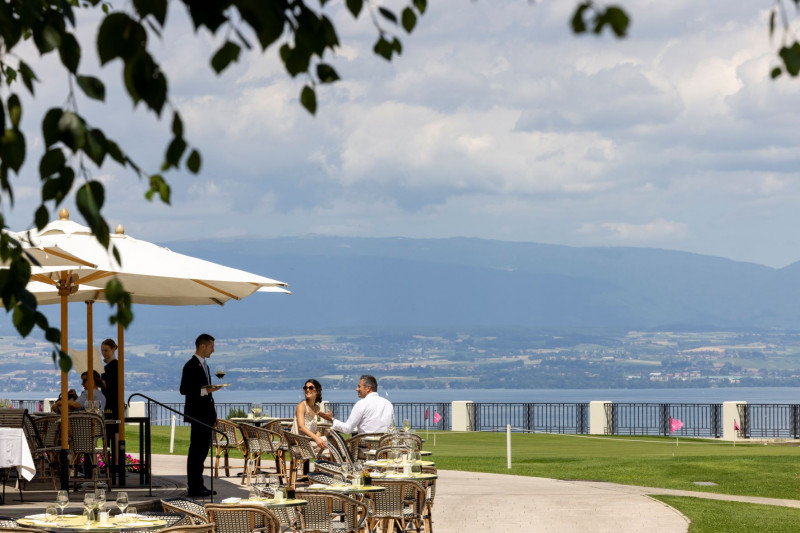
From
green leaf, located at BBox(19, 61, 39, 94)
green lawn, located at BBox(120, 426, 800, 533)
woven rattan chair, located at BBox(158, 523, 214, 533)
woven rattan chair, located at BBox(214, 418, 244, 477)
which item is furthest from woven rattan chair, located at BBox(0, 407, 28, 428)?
green leaf, located at BBox(19, 61, 39, 94)

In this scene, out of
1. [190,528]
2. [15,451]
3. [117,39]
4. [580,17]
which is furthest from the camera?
[15,451]

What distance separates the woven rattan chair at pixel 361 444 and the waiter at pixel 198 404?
251 centimetres

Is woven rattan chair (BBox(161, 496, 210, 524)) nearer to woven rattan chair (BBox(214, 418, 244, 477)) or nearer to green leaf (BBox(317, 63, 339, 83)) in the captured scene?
green leaf (BBox(317, 63, 339, 83))

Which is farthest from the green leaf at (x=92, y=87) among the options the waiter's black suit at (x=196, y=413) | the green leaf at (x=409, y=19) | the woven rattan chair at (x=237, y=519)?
the waiter's black suit at (x=196, y=413)

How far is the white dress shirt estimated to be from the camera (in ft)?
52.0

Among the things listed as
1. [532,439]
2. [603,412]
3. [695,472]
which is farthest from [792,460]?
[603,412]

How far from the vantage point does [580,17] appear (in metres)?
2.64

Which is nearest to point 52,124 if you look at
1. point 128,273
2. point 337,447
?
point 128,273

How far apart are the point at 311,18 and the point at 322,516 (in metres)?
7.31

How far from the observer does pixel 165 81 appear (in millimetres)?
3002

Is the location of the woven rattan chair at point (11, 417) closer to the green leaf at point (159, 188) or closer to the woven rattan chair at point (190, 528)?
the woven rattan chair at point (190, 528)

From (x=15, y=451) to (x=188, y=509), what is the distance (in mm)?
3674

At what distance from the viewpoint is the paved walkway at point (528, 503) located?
44.8 ft

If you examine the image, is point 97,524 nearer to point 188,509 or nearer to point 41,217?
point 188,509
